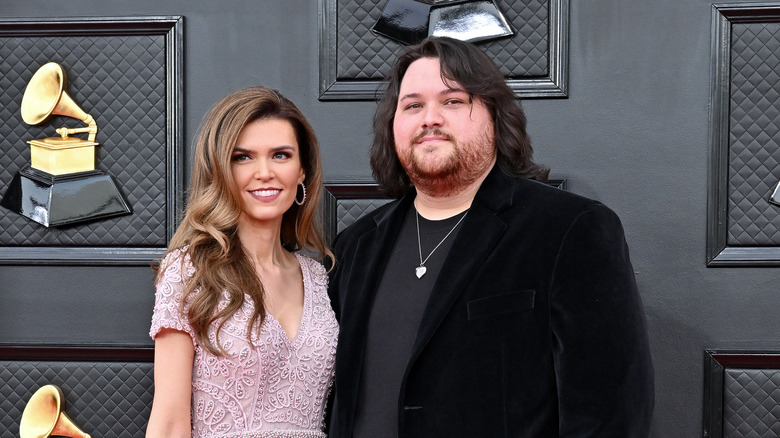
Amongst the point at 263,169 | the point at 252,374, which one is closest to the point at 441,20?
the point at 263,169

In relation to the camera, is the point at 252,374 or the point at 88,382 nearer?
the point at 252,374

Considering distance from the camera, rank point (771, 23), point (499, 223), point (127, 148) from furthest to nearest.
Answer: point (127, 148) → point (771, 23) → point (499, 223)

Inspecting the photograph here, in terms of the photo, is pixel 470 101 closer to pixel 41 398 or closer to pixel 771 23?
pixel 771 23

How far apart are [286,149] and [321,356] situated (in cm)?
53

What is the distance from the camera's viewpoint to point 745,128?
2191 mm

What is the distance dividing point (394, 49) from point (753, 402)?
139 centimetres

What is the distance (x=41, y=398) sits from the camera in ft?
7.73

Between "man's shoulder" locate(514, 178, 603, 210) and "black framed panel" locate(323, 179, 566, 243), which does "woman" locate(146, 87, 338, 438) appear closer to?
"black framed panel" locate(323, 179, 566, 243)

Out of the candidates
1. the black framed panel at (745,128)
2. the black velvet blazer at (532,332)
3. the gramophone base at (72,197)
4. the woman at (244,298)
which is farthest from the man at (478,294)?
the gramophone base at (72,197)

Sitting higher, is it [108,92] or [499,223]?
[108,92]

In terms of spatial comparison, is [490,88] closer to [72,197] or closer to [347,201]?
[347,201]

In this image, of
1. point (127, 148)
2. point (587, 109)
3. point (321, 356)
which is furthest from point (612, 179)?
point (127, 148)

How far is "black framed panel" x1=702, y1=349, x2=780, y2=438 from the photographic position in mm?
2191

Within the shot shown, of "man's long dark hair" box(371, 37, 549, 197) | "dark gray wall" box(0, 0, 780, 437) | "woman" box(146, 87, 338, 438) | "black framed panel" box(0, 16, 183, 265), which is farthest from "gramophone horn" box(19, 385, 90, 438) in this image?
"dark gray wall" box(0, 0, 780, 437)
